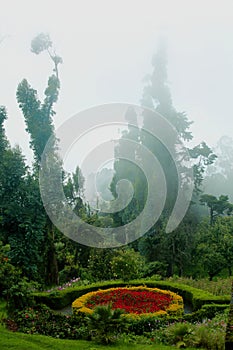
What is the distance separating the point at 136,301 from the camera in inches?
413

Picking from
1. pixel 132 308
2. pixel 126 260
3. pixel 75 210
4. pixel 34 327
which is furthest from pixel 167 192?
pixel 34 327

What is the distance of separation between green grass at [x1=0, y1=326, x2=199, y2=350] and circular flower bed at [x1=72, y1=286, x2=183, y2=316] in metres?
2.39

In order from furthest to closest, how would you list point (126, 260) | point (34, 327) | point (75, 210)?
point (75, 210), point (126, 260), point (34, 327)

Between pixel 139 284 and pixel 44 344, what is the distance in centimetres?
735

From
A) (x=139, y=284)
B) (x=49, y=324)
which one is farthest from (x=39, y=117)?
(x=49, y=324)

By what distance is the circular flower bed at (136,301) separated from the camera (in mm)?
9453

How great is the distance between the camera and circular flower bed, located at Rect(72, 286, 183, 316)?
945 cm

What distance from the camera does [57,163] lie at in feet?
57.3

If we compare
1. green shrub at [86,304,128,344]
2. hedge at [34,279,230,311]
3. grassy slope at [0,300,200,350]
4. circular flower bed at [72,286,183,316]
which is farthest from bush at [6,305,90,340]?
hedge at [34,279,230,311]

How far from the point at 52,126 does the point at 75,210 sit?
14.7 ft

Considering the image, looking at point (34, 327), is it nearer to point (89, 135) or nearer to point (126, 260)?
point (126, 260)

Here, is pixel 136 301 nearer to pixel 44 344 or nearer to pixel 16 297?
pixel 16 297

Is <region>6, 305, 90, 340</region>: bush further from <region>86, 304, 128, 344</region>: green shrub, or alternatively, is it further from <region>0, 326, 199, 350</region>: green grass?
<region>0, 326, 199, 350</region>: green grass

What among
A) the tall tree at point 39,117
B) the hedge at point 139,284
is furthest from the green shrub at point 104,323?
the tall tree at point 39,117
